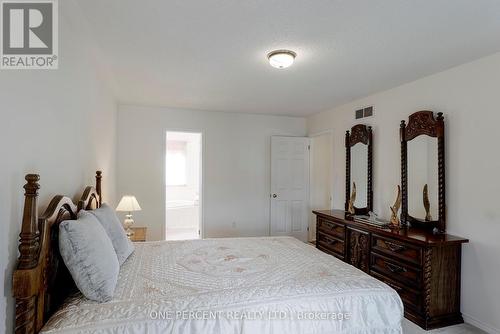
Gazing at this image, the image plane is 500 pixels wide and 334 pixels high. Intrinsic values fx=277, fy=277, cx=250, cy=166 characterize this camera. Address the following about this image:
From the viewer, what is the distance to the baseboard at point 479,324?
7.98 feet

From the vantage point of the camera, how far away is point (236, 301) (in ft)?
5.04

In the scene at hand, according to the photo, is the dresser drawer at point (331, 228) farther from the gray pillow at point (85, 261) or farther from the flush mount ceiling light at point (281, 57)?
the gray pillow at point (85, 261)

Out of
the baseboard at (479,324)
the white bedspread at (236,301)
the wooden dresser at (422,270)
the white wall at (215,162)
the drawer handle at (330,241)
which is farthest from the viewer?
the white wall at (215,162)

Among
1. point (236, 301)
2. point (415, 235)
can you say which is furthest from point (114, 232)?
point (415, 235)

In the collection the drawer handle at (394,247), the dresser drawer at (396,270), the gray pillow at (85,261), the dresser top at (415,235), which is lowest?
the dresser drawer at (396,270)

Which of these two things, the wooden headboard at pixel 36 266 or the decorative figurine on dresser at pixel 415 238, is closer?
the wooden headboard at pixel 36 266

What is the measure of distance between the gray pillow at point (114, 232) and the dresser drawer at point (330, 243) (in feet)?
8.64

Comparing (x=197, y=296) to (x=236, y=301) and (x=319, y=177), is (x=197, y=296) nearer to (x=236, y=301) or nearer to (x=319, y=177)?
(x=236, y=301)

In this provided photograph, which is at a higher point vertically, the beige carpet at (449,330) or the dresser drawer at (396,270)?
the dresser drawer at (396,270)

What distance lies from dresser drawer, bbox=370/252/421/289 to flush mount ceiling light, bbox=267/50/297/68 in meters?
2.26

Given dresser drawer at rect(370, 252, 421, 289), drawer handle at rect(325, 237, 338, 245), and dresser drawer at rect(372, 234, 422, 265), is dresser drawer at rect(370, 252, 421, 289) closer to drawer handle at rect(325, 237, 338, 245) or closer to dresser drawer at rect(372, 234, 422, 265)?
dresser drawer at rect(372, 234, 422, 265)

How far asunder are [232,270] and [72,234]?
1042 millimetres

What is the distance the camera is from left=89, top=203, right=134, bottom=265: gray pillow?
78.0 inches

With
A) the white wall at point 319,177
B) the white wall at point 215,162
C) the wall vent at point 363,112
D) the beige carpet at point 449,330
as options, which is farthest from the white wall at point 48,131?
the white wall at point 319,177
